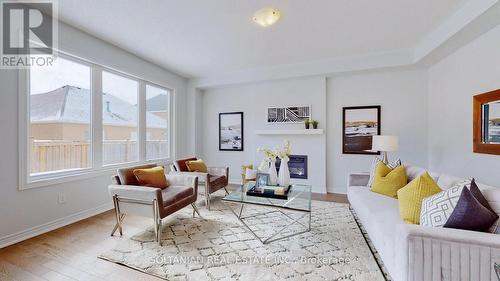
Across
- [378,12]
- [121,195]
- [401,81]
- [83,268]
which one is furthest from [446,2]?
[83,268]

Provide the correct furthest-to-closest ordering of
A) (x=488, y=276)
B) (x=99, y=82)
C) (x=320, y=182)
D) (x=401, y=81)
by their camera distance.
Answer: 1. (x=320, y=182)
2. (x=401, y=81)
3. (x=99, y=82)
4. (x=488, y=276)

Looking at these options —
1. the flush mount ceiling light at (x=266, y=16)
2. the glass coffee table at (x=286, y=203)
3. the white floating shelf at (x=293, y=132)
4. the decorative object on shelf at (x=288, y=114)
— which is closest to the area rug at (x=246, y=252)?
the glass coffee table at (x=286, y=203)

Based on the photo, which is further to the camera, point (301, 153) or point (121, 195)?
point (301, 153)

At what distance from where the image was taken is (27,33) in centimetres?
251

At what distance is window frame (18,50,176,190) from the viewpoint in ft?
8.00

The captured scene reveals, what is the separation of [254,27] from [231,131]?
2.81m

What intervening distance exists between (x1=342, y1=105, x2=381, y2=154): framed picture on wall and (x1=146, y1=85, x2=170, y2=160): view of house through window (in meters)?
3.91

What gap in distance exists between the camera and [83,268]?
1879 mm

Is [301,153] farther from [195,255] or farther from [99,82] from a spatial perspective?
[99,82]

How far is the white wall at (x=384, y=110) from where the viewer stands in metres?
3.97

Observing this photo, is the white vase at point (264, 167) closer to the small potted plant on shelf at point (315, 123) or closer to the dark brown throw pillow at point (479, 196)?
the small potted plant on shelf at point (315, 123)

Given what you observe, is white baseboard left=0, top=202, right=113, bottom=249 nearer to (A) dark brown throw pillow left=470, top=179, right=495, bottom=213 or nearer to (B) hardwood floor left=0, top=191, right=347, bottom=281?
(B) hardwood floor left=0, top=191, right=347, bottom=281

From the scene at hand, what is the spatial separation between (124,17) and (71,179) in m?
2.28

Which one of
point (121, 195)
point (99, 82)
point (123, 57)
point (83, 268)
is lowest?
point (83, 268)
